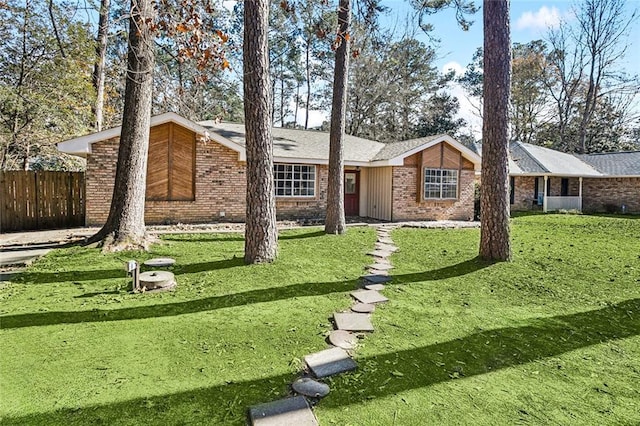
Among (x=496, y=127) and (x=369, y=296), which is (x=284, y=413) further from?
(x=496, y=127)

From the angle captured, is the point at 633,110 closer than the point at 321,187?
No

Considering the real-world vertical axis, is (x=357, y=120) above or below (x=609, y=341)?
above

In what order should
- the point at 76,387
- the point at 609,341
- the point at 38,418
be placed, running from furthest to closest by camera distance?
the point at 609,341 < the point at 76,387 < the point at 38,418

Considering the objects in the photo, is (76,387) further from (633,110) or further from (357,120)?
(633,110)

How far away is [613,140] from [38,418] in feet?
137

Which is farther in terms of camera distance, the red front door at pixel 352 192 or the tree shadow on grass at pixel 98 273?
the red front door at pixel 352 192

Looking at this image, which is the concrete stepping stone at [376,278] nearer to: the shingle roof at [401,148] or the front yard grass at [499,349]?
the front yard grass at [499,349]

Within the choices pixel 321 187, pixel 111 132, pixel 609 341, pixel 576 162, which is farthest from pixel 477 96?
pixel 609 341

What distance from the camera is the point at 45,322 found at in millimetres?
3855

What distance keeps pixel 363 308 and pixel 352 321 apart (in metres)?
0.46

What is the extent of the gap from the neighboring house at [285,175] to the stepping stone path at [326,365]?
653 centimetres

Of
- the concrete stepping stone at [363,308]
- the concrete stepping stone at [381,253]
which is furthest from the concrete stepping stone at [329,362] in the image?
the concrete stepping stone at [381,253]

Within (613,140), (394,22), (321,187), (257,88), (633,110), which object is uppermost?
(394,22)

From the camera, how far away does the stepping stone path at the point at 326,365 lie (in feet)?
7.91
